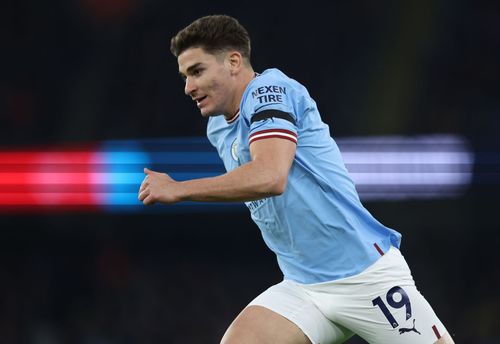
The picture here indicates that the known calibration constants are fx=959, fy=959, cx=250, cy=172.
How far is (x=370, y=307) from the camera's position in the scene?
365cm

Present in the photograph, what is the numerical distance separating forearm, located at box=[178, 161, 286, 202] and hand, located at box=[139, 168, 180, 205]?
0.03m

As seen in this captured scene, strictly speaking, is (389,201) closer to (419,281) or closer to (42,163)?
(419,281)

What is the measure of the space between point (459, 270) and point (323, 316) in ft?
22.1

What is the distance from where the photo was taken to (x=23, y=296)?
9.76 metres

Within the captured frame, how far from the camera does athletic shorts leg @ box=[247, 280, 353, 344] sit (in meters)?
3.71

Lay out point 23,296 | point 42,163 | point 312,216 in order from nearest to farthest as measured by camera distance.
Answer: point 312,216 < point 42,163 < point 23,296

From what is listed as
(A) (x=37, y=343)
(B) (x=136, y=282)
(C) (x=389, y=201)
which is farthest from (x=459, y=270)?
(A) (x=37, y=343)

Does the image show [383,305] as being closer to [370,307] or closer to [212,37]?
[370,307]

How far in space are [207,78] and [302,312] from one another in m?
0.97

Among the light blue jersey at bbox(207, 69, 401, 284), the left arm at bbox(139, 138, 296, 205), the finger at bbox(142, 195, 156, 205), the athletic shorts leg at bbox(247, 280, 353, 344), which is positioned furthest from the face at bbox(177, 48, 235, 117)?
the athletic shorts leg at bbox(247, 280, 353, 344)

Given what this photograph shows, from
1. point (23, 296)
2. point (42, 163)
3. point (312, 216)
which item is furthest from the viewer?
point (23, 296)

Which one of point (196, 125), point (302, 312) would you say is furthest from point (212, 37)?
point (196, 125)

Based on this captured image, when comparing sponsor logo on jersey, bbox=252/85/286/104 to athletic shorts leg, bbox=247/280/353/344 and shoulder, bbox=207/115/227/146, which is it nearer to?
shoulder, bbox=207/115/227/146

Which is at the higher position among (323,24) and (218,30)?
(323,24)
